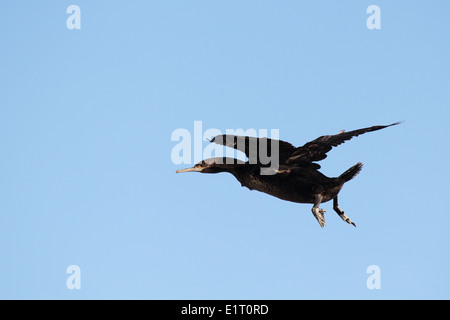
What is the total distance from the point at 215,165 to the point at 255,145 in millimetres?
903

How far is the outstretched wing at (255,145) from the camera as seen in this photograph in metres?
20.5

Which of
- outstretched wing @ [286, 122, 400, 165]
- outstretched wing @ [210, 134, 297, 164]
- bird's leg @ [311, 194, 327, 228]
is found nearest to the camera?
bird's leg @ [311, 194, 327, 228]

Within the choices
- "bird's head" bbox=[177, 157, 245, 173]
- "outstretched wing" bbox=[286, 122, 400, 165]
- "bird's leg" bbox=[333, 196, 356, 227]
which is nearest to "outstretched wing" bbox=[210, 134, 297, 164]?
"outstretched wing" bbox=[286, 122, 400, 165]

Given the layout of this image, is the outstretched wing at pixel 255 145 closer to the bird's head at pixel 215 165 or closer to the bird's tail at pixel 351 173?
the bird's head at pixel 215 165

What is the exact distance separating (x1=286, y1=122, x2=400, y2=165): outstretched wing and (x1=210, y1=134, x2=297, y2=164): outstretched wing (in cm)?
15

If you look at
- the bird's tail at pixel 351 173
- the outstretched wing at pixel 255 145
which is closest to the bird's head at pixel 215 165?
the outstretched wing at pixel 255 145

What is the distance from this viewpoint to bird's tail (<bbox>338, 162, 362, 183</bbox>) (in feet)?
68.2

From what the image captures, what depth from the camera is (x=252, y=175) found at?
20.8 meters

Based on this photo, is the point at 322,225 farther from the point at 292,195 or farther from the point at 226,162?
the point at 226,162

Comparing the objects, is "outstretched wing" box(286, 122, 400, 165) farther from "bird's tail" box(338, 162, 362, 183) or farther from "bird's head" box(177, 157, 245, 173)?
"bird's head" box(177, 157, 245, 173)
